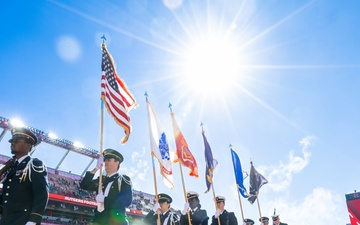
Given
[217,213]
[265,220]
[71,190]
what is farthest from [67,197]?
[217,213]

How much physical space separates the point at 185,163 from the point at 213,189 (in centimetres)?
152

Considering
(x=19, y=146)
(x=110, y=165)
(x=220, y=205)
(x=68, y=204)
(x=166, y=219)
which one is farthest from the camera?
(x=68, y=204)

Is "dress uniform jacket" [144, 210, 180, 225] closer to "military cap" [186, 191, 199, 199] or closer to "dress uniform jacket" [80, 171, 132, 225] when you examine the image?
"military cap" [186, 191, 199, 199]

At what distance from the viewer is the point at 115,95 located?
748 centimetres

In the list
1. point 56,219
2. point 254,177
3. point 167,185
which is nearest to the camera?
point 167,185

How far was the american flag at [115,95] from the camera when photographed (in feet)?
23.9

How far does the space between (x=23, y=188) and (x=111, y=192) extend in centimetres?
141

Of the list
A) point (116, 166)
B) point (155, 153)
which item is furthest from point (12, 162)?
point (155, 153)

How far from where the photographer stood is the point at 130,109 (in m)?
8.01

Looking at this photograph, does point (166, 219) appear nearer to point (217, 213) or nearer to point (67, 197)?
point (217, 213)

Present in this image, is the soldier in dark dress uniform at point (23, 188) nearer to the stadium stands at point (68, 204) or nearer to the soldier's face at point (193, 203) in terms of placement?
the soldier's face at point (193, 203)

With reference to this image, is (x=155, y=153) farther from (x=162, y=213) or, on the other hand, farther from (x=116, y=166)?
(x=116, y=166)

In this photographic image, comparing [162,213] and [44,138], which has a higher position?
[44,138]

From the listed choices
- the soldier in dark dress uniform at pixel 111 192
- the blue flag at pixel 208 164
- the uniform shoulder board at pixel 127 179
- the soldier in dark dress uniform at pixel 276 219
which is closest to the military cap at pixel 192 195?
the blue flag at pixel 208 164
